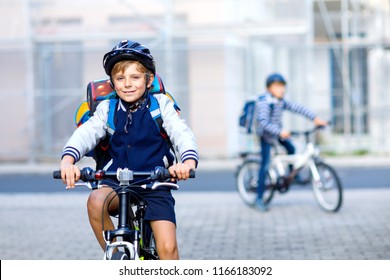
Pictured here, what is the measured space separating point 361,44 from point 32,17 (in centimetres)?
789

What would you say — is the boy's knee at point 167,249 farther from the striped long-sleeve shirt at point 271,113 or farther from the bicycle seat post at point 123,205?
the striped long-sleeve shirt at point 271,113

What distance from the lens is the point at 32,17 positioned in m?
23.2

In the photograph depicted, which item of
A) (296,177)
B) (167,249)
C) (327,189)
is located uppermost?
(167,249)

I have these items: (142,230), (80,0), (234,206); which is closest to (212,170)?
(80,0)

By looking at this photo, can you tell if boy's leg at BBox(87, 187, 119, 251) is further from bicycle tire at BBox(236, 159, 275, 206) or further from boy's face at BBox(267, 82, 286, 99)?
bicycle tire at BBox(236, 159, 275, 206)

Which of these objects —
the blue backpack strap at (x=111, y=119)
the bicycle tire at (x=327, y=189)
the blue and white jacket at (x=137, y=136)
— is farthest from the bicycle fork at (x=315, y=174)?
the blue backpack strap at (x=111, y=119)

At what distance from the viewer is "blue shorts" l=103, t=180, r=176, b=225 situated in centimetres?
481

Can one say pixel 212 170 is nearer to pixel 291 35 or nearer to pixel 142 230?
pixel 291 35

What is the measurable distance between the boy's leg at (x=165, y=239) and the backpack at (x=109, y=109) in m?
0.46

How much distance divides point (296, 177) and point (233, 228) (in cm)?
210

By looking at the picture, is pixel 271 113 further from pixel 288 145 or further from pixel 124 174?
pixel 124 174

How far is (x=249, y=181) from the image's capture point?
11984 millimetres

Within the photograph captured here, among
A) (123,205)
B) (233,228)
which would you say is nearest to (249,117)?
(233,228)

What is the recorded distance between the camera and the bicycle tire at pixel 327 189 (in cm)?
1112
